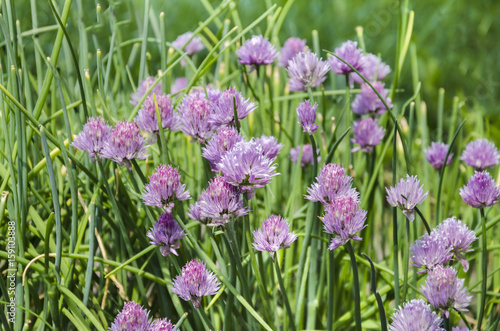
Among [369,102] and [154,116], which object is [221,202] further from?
[369,102]

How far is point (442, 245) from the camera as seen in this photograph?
689 mm

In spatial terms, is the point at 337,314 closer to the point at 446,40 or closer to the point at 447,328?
the point at 447,328

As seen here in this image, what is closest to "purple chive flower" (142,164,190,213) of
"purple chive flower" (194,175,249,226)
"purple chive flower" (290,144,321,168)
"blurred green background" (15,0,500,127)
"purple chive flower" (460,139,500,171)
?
"purple chive flower" (194,175,249,226)

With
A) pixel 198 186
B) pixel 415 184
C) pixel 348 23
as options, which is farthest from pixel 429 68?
pixel 415 184

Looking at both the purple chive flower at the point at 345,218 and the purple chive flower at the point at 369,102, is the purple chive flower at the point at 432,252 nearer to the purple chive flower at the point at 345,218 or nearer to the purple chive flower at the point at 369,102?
the purple chive flower at the point at 345,218

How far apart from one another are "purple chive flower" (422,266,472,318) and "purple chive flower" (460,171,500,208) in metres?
0.12

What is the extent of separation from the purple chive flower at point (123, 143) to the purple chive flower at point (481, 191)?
0.44 meters

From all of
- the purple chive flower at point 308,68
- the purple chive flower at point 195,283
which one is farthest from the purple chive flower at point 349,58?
the purple chive flower at point 195,283

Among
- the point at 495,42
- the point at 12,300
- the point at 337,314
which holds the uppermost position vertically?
the point at 495,42

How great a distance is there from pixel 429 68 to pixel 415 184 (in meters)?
2.22

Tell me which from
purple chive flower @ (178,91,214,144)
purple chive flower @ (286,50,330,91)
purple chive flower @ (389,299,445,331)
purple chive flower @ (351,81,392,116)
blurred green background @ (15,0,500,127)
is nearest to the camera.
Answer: purple chive flower @ (389,299,445,331)

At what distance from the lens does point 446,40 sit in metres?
2.89

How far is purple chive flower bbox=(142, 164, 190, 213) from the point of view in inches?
27.2

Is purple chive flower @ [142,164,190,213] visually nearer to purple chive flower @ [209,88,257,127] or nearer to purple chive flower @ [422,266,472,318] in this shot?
purple chive flower @ [209,88,257,127]
